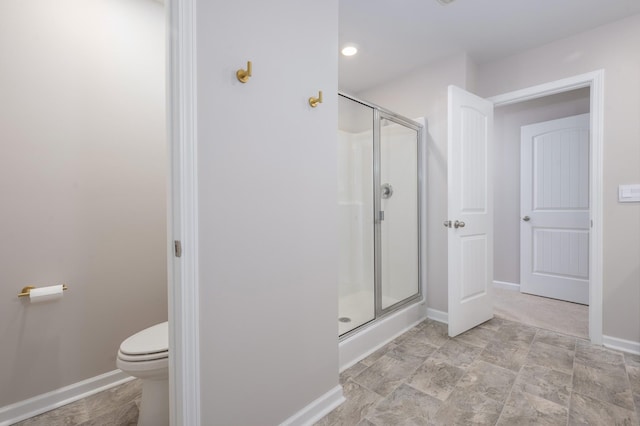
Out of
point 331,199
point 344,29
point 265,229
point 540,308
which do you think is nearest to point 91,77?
point 265,229

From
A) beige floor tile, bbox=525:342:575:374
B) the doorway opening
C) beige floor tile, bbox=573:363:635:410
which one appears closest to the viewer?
beige floor tile, bbox=573:363:635:410

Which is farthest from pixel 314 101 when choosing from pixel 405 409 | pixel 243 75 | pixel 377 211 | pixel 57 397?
pixel 57 397

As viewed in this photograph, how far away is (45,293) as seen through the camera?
156 centimetres

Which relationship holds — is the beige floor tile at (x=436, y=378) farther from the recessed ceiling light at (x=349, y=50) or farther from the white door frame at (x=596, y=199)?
the recessed ceiling light at (x=349, y=50)

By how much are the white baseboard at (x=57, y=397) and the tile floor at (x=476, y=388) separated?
4cm

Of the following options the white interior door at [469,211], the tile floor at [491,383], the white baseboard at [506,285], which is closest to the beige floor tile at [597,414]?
the tile floor at [491,383]

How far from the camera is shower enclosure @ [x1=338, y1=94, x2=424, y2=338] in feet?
7.86

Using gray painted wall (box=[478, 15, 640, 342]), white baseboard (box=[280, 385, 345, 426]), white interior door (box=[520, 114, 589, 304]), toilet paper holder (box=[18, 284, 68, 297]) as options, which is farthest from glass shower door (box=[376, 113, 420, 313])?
toilet paper holder (box=[18, 284, 68, 297])

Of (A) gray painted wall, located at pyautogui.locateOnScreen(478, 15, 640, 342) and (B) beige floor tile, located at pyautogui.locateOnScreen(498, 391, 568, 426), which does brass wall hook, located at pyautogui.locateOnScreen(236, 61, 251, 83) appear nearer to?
(B) beige floor tile, located at pyautogui.locateOnScreen(498, 391, 568, 426)

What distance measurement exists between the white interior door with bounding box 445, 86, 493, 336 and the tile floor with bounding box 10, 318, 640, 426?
33cm

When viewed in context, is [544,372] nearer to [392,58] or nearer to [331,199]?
[331,199]

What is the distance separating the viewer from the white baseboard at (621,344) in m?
2.12

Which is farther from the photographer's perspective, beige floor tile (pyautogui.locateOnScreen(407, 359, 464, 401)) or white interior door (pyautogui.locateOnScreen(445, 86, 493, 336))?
white interior door (pyautogui.locateOnScreen(445, 86, 493, 336))

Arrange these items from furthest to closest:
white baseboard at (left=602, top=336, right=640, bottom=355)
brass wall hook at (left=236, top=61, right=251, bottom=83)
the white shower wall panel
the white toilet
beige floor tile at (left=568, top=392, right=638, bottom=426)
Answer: the white shower wall panel
white baseboard at (left=602, top=336, right=640, bottom=355)
beige floor tile at (left=568, top=392, right=638, bottom=426)
the white toilet
brass wall hook at (left=236, top=61, right=251, bottom=83)
